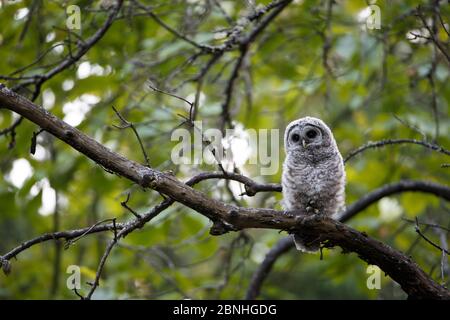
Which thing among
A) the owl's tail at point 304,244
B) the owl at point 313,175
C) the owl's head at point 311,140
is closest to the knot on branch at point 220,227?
the owl's tail at point 304,244

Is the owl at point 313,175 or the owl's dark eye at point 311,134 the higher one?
the owl's dark eye at point 311,134

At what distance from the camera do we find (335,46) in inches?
203

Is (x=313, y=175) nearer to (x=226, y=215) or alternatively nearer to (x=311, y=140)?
(x=311, y=140)

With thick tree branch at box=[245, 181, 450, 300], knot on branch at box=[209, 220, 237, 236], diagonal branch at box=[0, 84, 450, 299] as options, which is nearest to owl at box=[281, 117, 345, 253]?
diagonal branch at box=[0, 84, 450, 299]

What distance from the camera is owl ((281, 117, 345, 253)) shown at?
11.3ft

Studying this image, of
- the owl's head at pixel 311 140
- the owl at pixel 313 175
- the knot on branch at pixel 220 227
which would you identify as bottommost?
the knot on branch at pixel 220 227

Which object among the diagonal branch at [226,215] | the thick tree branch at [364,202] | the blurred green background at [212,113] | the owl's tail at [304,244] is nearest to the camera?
the diagonal branch at [226,215]

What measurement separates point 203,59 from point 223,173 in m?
2.84

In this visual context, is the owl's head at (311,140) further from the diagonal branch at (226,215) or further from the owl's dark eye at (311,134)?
the diagonal branch at (226,215)

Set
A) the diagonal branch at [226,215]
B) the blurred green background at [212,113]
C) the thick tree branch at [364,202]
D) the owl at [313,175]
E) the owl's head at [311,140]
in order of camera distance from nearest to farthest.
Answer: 1. the diagonal branch at [226,215]
2. the owl at [313,175]
3. the owl's head at [311,140]
4. the thick tree branch at [364,202]
5. the blurred green background at [212,113]

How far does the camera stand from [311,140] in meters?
3.69

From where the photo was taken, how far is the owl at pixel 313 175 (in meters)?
3.46

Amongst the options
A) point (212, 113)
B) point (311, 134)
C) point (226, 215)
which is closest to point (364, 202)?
point (311, 134)

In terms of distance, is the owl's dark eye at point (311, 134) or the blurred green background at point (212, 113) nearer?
the owl's dark eye at point (311, 134)
